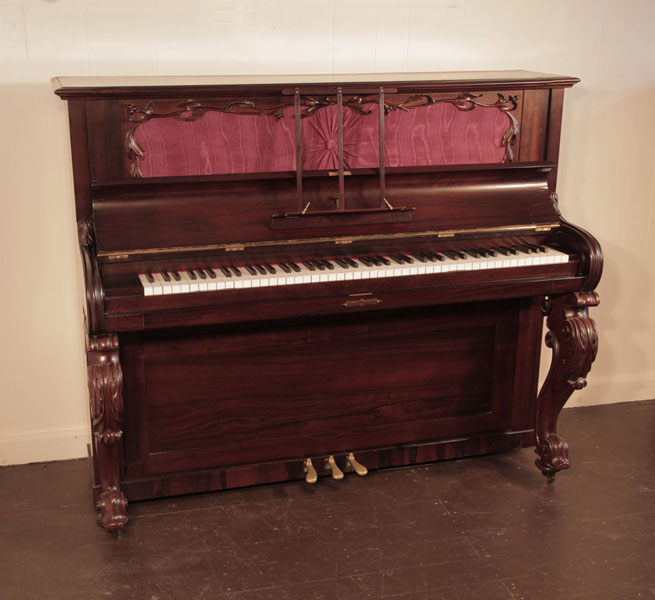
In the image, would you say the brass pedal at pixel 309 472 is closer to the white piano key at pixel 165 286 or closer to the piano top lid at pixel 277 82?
the white piano key at pixel 165 286

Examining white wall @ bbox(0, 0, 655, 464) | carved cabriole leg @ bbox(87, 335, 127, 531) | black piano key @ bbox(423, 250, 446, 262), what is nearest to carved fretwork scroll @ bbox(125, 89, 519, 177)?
white wall @ bbox(0, 0, 655, 464)

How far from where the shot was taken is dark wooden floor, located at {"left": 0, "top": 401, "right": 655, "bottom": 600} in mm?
2605

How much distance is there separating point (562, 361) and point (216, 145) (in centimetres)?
150

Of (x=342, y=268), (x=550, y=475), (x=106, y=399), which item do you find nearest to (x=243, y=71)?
(x=342, y=268)

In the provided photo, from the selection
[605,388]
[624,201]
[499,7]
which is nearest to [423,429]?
[605,388]

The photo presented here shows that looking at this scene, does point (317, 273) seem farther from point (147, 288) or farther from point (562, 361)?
point (562, 361)

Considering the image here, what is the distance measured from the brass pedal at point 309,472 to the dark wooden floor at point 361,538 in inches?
2.8

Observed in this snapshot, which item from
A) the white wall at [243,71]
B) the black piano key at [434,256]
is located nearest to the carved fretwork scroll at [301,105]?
Result: the white wall at [243,71]

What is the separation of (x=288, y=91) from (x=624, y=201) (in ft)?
6.01

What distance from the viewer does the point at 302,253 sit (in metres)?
2.92

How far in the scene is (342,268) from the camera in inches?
111

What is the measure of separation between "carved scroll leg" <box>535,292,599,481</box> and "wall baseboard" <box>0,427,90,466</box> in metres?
1.82

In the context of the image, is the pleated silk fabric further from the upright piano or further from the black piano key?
the black piano key

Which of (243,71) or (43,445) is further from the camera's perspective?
(43,445)
